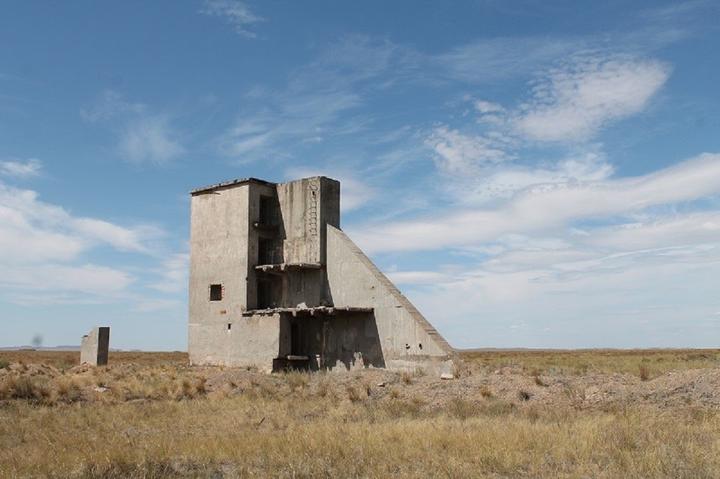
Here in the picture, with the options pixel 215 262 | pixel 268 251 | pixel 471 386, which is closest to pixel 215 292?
pixel 215 262

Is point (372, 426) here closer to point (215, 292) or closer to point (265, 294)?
point (265, 294)

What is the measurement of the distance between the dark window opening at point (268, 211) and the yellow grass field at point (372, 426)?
357 inches

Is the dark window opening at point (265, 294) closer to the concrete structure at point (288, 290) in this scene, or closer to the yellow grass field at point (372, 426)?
the concrete structure at point (288, 290)

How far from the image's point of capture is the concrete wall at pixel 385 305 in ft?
75.6

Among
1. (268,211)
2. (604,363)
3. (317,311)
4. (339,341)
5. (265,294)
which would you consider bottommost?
(604,363)

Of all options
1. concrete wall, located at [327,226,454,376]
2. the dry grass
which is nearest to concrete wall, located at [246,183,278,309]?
concrete wall, located at [327,226,454,376]

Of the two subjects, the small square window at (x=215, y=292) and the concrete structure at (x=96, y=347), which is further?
the concrete structure at (x=96, y=347)

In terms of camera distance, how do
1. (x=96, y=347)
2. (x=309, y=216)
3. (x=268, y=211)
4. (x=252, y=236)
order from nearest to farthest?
1. (x=309, y=216)
2. (x=252, y=236)
3. (x=268, y=211)
4. (x=96, y=347)

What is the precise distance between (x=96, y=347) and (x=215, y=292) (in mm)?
7253

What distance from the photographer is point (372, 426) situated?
12219 mm

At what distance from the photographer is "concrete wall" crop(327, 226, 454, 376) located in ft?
75.6

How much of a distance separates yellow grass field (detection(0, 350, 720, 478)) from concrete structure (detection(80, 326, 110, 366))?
10830 millimetres

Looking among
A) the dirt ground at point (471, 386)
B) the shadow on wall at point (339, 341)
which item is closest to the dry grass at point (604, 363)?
the dirt ground at point (471, 386)

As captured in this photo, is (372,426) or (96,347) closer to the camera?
(372,426)
